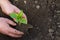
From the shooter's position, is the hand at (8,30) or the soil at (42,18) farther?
the soil at (42,18)

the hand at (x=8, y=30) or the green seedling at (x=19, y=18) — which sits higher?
the green seedling at (x=19, y=18)

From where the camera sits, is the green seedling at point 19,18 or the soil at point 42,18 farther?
the soil at point 42,18

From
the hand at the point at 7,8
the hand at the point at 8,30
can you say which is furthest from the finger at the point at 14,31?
the hand at the point at 7,8

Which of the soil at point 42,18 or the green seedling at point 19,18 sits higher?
the green seedling at point 19,18

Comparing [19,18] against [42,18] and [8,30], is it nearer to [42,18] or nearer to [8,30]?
[8,30]

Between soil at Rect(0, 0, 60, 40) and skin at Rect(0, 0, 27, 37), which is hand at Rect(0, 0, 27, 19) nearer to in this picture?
skin at Rect(0, 0, 27, 37)

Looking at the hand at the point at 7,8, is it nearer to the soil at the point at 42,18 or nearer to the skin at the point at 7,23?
the skin at the point at 7,23

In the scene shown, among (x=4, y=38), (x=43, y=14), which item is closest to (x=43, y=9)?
(x=43, y=14)

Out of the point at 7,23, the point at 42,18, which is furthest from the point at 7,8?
the point at 42,18
